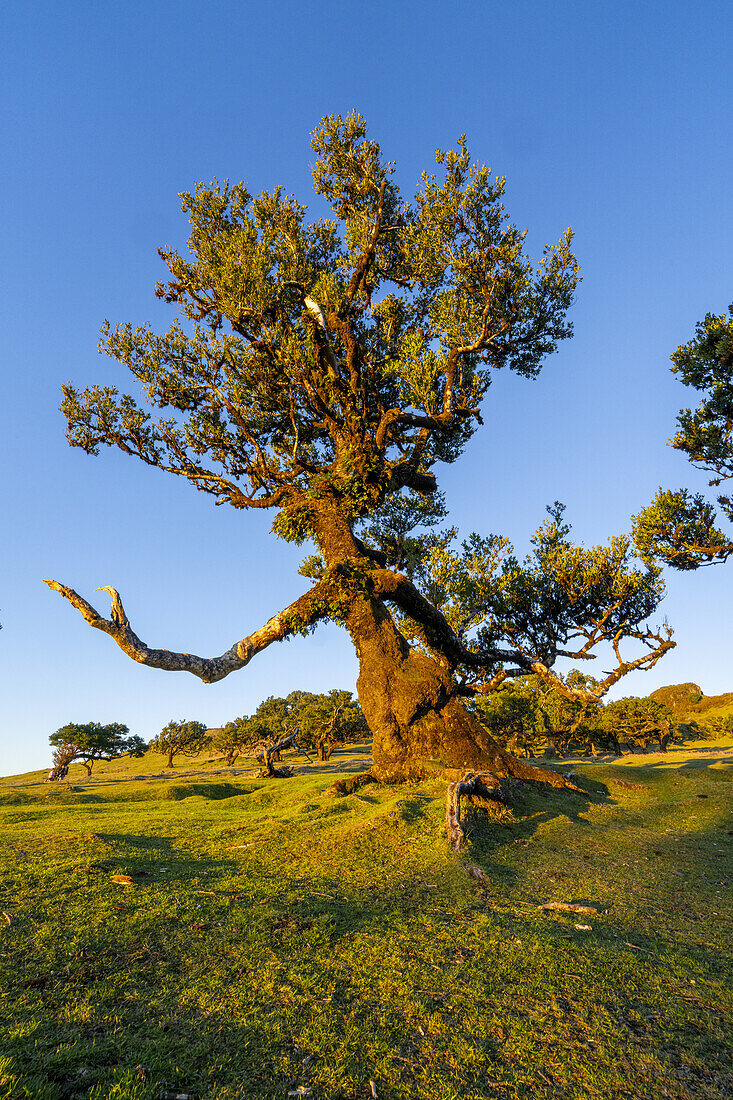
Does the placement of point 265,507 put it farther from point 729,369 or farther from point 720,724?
point 720,724

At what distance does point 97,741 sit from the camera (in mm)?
53406

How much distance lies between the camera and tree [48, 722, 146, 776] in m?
52.3

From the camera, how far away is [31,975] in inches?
179

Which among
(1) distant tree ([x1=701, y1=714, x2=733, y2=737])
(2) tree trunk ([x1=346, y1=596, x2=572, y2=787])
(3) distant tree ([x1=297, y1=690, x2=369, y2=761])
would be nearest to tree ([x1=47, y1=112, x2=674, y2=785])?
(2) tree trunk ([x1=346, y1=596, x2=572, y2=787])

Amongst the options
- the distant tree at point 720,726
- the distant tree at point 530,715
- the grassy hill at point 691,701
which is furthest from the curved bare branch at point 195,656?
the grassy hill at point 691,701

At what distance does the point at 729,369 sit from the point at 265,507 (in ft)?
59.8

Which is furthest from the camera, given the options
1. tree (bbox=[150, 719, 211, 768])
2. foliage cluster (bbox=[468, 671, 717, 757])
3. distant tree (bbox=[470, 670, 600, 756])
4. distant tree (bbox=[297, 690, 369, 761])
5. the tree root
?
tree (bbox=[150, 719, 211, 768])

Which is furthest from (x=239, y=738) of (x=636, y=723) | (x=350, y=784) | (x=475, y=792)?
(x=475, y=792)

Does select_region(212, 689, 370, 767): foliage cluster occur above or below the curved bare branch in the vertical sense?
below

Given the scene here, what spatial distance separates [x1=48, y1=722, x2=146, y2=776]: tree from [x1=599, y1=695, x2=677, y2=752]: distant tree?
162ft

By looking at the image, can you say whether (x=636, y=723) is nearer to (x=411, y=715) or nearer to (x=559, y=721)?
(x=559, y=721)

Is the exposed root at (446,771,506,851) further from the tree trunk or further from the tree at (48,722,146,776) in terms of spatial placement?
the tree at (48,722,146,776)

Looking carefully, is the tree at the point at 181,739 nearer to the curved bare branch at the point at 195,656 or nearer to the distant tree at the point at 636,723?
the distant tree at the point at 636,723

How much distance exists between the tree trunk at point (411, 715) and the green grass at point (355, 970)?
536 centimetres
